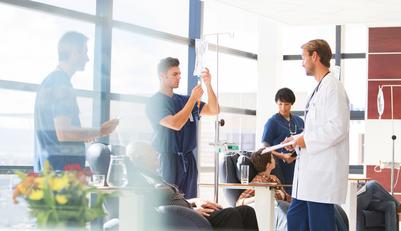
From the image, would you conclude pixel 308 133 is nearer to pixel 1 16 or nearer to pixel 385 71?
pixel 1 16

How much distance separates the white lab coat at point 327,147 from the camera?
3762 millimetres

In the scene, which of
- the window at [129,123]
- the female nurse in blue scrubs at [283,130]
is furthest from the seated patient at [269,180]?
the window at [129,123]

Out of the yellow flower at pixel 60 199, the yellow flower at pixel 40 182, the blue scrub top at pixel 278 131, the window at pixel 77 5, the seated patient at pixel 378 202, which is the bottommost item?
the seated patient at pixel 378 202

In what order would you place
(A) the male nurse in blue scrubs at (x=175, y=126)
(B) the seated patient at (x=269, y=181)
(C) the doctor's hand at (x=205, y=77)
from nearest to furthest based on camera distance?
1. (A) the male nurse in blue scrubs at (x=175, y=126)
2. (C) the doctor's hand at (x=205, y=77)
3. (B) the seated patient at (x=269, y=181)

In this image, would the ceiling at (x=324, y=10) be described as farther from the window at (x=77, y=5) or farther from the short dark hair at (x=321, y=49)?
the window at (x=77, y=5)

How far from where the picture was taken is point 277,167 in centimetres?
556

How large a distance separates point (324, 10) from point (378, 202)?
2069 mm

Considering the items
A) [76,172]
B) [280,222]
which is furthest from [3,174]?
[280,222]

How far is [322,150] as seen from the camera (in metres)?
3.80

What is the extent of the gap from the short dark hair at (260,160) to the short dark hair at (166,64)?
1524 millimetres

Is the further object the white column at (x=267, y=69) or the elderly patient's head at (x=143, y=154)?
the white column at (x=267, y=69)

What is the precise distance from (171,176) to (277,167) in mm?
1708

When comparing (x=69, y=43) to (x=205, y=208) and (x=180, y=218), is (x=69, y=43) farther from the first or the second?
(x=205, y=208)

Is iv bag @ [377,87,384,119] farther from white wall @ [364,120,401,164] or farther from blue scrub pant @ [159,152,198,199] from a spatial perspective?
blue scrub pant @ [159,152,198,199]
